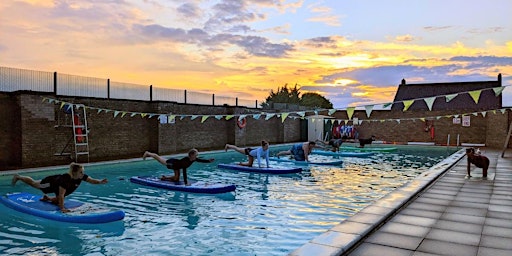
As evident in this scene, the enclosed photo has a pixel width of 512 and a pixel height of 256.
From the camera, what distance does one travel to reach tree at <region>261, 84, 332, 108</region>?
61.0 meters

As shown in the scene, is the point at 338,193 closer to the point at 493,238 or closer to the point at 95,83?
the point at 493,238

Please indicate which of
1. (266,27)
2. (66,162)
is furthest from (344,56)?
(66,162)

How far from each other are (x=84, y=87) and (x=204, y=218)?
10.9m

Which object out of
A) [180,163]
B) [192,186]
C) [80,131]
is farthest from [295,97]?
[192,186]

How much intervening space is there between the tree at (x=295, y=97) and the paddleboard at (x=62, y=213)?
54.6m

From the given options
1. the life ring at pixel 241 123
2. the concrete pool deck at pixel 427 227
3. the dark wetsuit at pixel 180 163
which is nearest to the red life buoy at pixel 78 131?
the dark wetsuit at pixel 180 163

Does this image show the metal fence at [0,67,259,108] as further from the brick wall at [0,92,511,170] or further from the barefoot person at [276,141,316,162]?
the barefoot person at [276,141,316,162]

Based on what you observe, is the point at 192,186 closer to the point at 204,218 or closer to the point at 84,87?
the point at 204,218

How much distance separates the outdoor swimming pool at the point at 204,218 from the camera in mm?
5121

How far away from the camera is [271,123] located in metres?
27.0

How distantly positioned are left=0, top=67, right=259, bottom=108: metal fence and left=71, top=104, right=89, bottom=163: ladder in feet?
2.53

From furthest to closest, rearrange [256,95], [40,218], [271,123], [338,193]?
[256,95], [271,123], [338,193], [40,218]

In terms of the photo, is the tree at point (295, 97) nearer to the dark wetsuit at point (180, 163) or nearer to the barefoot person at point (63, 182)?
the dark wetsuit at point (180, 163)

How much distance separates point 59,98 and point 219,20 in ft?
21.2
